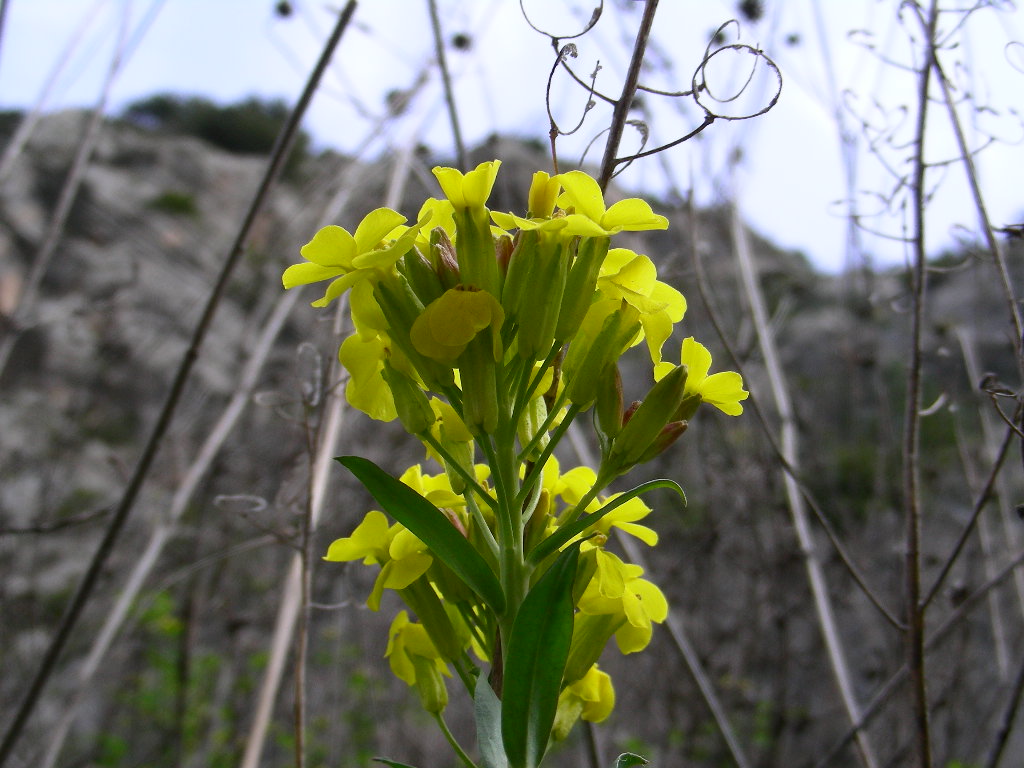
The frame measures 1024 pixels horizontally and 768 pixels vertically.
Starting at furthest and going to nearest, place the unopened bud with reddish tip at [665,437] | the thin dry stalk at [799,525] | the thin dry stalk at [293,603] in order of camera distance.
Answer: the thin dry stalk at [799,525] < the thin dry stalk at [293,603] < the unopened bud with reddish tip at [665,437]

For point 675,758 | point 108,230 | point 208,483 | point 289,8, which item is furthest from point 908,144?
point 108,230

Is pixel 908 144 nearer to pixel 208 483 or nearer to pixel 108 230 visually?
pixel 208 483

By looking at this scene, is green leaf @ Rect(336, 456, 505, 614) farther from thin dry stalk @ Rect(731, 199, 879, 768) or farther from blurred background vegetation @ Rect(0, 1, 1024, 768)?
thin dry stalk @ Rect(731, 199, 879, 768)

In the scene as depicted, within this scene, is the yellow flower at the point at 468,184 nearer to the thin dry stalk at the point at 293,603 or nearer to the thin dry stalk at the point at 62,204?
the thin dry stalk at the point at 293,603

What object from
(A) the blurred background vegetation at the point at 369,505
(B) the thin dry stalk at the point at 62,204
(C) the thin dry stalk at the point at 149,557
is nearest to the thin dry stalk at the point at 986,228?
(A) the blurred background vegetation at the point at 369,505

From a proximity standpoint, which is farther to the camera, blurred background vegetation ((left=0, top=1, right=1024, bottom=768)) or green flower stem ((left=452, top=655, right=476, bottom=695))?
blurred background vegetation ((left=0, top=1, right=1024, bottom=768))

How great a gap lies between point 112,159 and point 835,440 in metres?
10.1

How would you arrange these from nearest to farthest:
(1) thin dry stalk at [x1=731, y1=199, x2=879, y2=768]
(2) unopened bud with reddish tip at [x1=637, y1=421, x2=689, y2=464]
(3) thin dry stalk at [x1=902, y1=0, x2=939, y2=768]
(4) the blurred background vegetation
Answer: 1. (2) unopened bud with reddish tip at [x1=637, y1=421, x2=689, y2=464]
2. (3) thin dry stalk at [x1=902, y1=0, x2=939, y2=768]
3. (1) thin dry stalk at [x1=731, y1=199, x2=879, y2=768]
4. (4) the blurred background vegetation

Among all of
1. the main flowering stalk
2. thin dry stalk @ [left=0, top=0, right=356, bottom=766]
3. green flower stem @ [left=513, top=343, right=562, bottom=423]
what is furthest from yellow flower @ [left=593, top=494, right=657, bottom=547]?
thin dry stalk @ [left=0, top=0, right=356, bottom=766]

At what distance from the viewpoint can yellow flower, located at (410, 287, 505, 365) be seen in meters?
0.52

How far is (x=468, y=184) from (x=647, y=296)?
0.54 ft

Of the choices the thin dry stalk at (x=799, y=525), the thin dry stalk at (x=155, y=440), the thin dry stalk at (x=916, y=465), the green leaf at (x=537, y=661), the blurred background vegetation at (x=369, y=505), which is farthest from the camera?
the blurred background vegetation at (x=369, y=505)

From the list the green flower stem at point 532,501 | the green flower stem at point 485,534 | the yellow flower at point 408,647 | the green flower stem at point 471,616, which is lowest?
the yellow flower at point 408,647

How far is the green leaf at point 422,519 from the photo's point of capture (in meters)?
0.53
